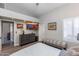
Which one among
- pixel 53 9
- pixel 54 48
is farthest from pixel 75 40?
pixel 53 9

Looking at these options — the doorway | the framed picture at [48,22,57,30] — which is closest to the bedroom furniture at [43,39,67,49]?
the framed picture at [48,22,57,30]

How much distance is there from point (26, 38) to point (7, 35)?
1.42ft

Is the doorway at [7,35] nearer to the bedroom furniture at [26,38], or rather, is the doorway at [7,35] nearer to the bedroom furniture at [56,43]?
the bedroom furniture at [26,38]

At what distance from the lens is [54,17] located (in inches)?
74.8

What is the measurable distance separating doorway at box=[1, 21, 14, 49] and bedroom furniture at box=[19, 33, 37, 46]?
204 millimetres

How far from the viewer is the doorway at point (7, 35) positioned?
1.78 meters

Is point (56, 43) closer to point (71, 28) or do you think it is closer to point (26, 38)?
point (71, 28)

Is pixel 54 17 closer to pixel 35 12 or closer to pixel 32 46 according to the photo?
pixel 35 12

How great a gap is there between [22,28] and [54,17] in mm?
750

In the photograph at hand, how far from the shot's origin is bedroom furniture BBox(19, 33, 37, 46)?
1.99 meters

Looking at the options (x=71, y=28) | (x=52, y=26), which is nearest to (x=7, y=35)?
(x=52, y=26)

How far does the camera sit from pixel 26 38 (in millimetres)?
2045

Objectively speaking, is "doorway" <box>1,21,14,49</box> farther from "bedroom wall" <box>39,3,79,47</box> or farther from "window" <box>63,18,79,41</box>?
"window" <box>63,18,79,41</box>

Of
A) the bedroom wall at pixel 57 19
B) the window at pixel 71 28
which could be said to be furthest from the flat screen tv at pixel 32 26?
the window at pixel 71 28
